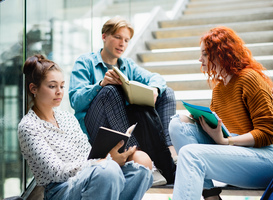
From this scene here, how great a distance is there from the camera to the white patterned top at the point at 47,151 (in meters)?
1.43

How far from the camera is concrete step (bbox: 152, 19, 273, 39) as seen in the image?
3.83 metres

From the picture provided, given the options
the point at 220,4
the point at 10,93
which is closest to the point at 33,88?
the point at 10,93

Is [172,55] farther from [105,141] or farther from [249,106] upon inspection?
[105,141]

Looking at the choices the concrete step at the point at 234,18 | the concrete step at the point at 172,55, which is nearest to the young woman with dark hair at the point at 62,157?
the concrete step at the point at 172,55

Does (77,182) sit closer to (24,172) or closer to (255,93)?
(24,172)

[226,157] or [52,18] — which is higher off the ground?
[52,18]

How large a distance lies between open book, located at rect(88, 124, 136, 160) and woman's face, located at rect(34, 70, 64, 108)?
1.06 ft

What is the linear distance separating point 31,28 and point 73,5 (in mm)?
835

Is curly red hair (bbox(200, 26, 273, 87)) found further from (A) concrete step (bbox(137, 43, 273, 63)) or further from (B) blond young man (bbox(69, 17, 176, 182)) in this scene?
(A) concrete step (bbox(137, 43, 273, 63))

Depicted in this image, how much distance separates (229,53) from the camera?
5.75 ft

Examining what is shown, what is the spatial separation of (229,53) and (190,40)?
2.09 meters

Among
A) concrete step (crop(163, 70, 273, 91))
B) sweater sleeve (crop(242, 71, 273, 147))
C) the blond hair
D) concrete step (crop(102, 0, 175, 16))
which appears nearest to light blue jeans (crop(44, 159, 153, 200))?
sweater sleeve (crop(242, 71, 273, 147))

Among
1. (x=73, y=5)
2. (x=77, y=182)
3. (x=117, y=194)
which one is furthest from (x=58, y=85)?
(x=73, y=5)

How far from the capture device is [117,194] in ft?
4.60
